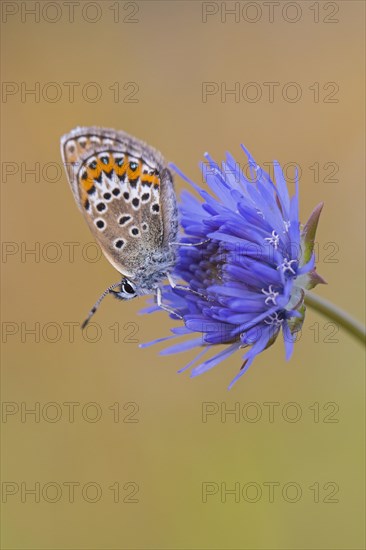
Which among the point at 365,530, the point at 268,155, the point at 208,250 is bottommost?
the point at 365,530

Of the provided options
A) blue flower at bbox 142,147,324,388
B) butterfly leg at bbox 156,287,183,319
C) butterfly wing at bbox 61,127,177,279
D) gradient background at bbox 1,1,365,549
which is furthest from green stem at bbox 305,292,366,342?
gradient background at bbox 1,1,365,549

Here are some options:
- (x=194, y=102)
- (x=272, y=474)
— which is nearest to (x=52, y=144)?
(x=194, y=102)

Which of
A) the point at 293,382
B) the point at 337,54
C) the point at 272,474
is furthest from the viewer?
the point at 337,54

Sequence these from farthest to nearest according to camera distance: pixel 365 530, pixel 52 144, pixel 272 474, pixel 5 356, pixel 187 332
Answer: pixel 52 144, pixel 5 356, pixel 272 474, pixel 365 530, pixel 187 332

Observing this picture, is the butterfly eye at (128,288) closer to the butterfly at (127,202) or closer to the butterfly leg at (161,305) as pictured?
the butterfly at (127,202)

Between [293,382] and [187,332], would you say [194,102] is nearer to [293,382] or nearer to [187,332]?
[293,382]

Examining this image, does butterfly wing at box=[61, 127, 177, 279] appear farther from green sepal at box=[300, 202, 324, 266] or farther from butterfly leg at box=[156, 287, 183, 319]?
green sepal at box=[300, 202, 324, 266]
